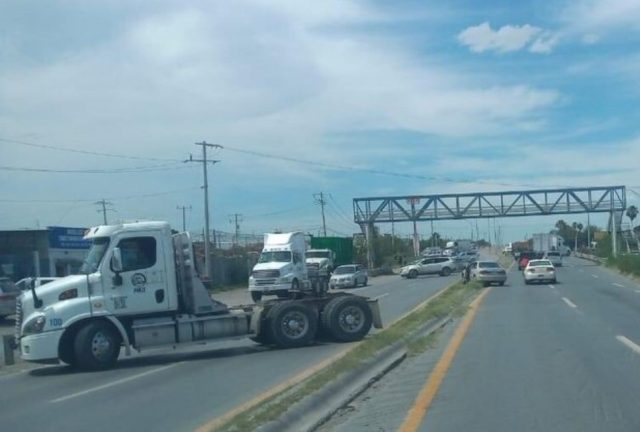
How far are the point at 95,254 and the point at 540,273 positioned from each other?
126 feet

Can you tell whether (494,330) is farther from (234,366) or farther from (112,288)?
(112,288)

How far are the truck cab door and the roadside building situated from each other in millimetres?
30699

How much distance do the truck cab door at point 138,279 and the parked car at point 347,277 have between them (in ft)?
134

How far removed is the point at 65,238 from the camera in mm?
50500

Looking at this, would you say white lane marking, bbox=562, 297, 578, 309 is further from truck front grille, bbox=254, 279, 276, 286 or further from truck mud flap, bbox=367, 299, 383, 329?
truck front grille, bbox=254, 279, 276, 286

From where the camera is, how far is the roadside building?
50037 mm

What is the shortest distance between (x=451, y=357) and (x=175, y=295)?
625 centimetres

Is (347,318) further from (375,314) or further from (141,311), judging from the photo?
(141,311)

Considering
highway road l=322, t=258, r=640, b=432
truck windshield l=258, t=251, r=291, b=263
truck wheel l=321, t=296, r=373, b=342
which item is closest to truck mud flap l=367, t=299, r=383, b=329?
truck wheel l=321, t=296, r=373, b=342

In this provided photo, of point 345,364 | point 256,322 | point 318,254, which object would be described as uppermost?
point 318,254

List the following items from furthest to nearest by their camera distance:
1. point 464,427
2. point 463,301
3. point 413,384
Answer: point 463,301, point 413,384, point 464,427

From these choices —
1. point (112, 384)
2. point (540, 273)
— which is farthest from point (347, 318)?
point (540, 273)

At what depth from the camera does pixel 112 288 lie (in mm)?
19641

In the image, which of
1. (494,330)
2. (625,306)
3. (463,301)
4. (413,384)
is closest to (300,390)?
(413,384)
